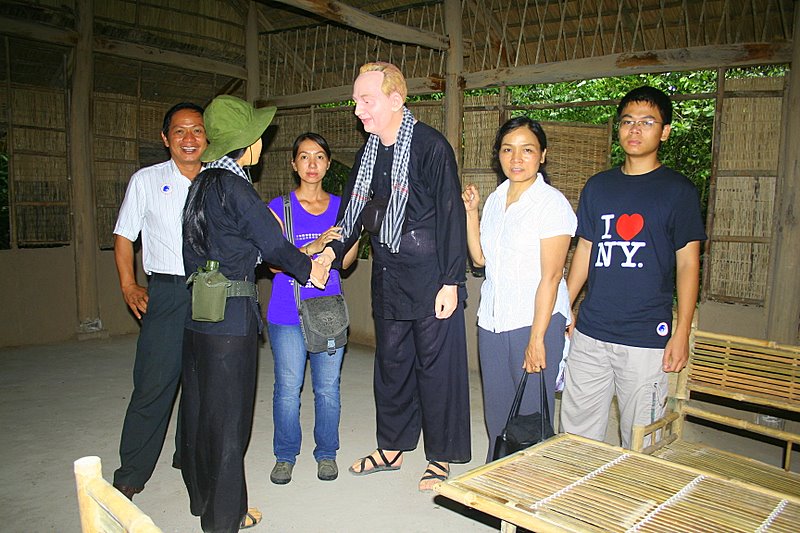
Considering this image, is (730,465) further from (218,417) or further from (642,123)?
(218,417)

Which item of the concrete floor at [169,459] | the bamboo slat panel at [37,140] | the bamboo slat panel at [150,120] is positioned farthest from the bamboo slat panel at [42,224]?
the concrete floor at [169,459]

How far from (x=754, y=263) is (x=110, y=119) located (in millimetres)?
5701

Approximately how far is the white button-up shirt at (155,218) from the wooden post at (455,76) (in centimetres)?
280

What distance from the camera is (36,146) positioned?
5.73 meters

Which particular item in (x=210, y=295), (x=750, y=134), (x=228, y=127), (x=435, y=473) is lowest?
(x=435, y=473)

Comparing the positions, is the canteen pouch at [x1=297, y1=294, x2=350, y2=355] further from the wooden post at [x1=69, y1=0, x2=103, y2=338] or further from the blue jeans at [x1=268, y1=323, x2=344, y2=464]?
the wooden post at [x1=69, y1=0, x2=103, y2=338]

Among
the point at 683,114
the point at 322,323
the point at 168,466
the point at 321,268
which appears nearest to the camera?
the point at 321,268

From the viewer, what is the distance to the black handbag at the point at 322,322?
2.86m

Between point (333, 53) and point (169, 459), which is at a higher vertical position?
point (333, 53)

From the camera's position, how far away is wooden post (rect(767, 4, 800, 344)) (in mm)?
3719

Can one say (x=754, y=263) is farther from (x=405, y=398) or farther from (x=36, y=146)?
(x=36, y=146)

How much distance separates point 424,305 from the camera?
9.31 ft

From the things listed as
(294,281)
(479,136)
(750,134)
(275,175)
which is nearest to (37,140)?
(275,175)

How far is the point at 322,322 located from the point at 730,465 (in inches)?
67.9
